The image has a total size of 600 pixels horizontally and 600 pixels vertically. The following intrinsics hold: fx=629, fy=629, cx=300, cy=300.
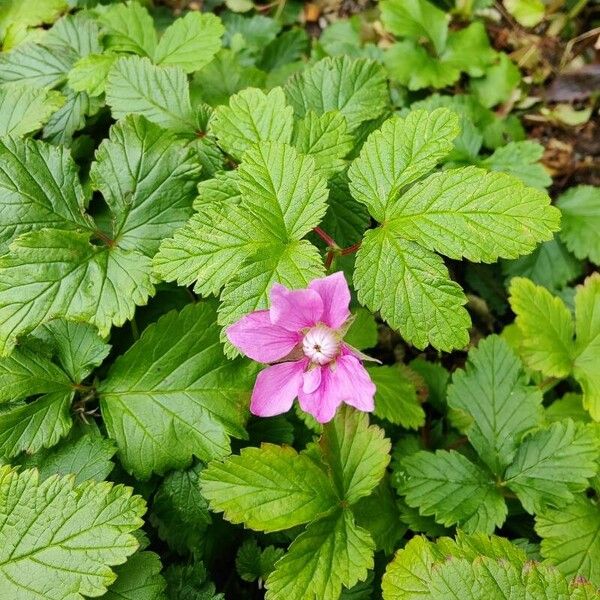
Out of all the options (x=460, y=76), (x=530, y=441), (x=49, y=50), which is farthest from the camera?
(x=460, y=76)

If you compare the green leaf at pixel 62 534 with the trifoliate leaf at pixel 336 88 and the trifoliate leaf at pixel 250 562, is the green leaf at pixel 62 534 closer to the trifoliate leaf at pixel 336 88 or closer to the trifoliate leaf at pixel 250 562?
the trifoliate leaf at pixel 250 562

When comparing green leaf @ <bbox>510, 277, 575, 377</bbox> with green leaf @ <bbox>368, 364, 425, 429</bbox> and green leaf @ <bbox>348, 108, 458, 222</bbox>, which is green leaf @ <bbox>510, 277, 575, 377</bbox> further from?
green leaf @ <bbox>348, 108, 458, 222</bbox>

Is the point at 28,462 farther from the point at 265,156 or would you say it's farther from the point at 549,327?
the point at 549,327

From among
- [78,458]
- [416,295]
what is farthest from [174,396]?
[416,295]

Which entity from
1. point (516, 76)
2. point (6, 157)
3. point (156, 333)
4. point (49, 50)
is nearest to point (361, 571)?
point (156, 333)

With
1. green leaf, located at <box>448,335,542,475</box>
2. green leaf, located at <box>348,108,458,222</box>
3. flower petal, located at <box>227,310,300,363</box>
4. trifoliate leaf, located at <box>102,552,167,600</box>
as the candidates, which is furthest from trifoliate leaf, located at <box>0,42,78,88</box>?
green leaf, located at <box>448,335,542,475</box>

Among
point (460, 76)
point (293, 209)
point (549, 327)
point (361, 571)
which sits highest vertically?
point (293, 209)
